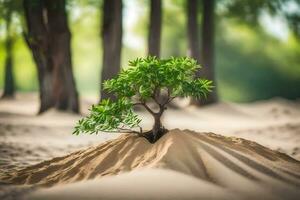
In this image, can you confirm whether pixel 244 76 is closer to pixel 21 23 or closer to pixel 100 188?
pixel 21 23

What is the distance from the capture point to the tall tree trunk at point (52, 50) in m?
17.7

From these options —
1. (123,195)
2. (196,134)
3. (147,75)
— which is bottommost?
(123,195)

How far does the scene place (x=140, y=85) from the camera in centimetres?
787

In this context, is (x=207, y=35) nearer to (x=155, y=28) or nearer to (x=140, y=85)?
(x=155, y=28)

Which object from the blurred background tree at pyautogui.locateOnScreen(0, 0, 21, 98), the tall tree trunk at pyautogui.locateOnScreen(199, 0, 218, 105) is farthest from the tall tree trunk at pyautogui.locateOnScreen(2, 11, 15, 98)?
the tall tree trunk at pyautogui.locateOnScreen(199, 0, 218, 105)

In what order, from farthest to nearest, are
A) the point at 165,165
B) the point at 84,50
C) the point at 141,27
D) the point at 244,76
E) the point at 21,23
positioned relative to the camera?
the point at 84,50 < the point at 141,27 < the point at 244,76 < the point at 21,23 < the point at 165,165

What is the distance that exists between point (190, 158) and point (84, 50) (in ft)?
96.5

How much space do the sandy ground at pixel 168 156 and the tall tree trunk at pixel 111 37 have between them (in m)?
1.92

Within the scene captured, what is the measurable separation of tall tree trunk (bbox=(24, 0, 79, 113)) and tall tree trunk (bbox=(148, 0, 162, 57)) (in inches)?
123

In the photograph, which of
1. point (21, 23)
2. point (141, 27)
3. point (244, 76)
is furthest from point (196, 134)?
point (141, 27)

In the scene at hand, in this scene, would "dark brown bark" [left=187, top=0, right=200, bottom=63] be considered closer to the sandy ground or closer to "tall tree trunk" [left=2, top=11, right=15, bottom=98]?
the sandy ground

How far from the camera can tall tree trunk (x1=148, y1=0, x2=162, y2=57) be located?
19344 millimetres

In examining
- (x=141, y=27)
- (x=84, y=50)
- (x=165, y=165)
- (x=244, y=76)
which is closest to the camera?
(x=165, y=165)

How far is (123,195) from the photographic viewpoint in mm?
6117
